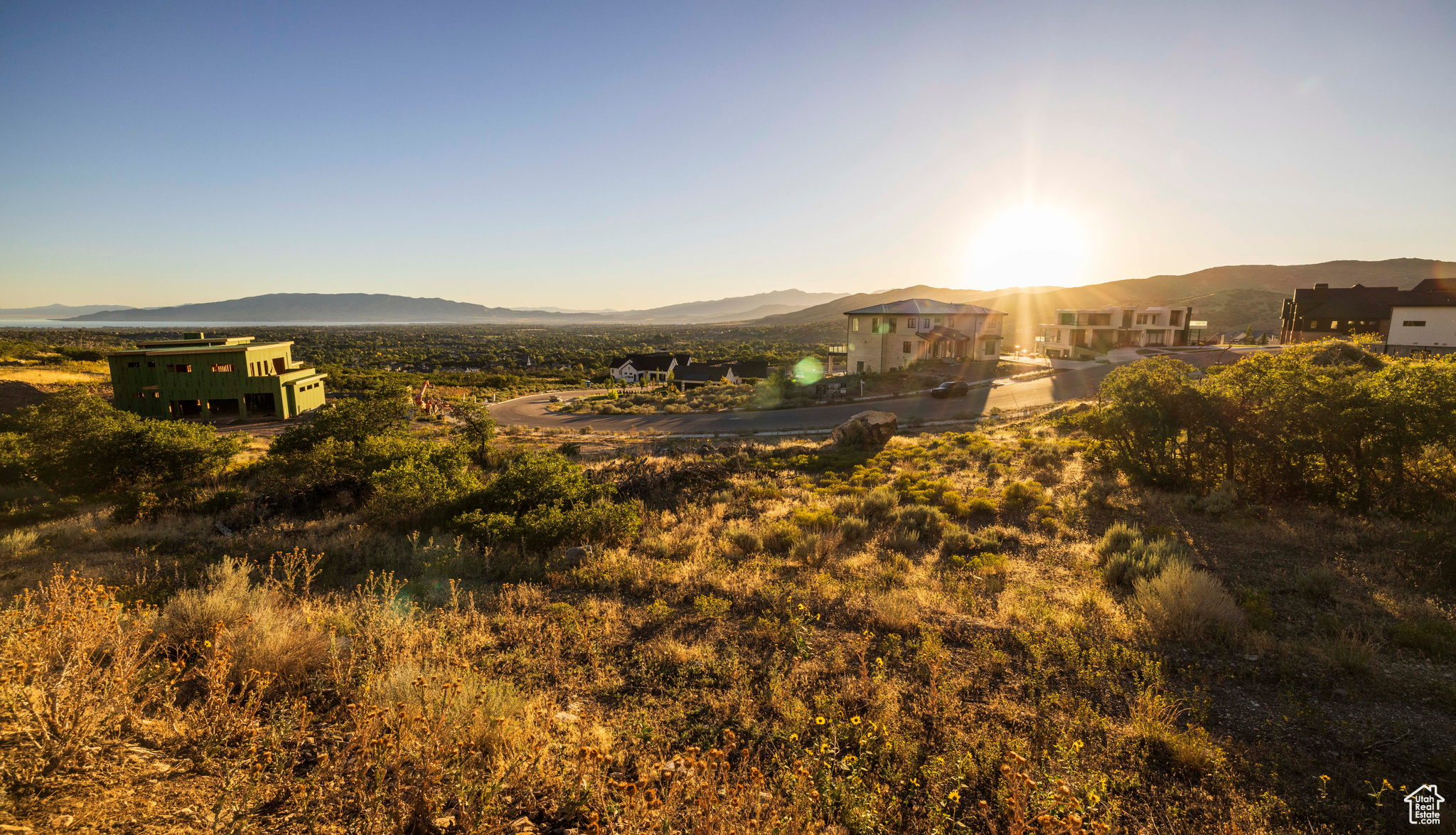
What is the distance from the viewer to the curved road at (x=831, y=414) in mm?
31219

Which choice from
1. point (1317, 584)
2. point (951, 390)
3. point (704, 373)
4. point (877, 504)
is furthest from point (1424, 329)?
point (704, 373)

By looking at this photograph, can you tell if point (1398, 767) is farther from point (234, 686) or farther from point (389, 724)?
point (234, 686)

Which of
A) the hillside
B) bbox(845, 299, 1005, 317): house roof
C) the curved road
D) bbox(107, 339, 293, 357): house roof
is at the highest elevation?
the hillside

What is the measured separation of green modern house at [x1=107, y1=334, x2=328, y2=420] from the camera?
33.3m

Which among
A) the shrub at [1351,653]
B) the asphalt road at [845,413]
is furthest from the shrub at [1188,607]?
the asphalt road at [845,413]

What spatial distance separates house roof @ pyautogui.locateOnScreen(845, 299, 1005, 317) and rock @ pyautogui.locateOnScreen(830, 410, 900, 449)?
28.7m

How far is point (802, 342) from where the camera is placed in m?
152

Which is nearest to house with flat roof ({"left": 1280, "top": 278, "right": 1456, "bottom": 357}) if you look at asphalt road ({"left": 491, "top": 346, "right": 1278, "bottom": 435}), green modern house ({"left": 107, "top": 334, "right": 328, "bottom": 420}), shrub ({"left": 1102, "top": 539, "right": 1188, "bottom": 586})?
asphalt road ({"left": 491, "top": 346, "right": 1278, "bottom": 435})

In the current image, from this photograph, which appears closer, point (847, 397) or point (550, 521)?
point (550, 521)

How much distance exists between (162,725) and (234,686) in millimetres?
1204

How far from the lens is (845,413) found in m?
33.2

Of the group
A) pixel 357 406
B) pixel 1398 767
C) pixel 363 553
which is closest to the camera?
pixel 1398 767

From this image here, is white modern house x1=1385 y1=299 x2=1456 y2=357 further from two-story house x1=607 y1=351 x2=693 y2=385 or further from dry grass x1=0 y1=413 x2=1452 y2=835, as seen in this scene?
two-story house x1=607 y1=351 x2=693 y2=385

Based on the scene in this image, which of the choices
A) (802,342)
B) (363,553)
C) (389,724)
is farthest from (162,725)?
(802,342)
